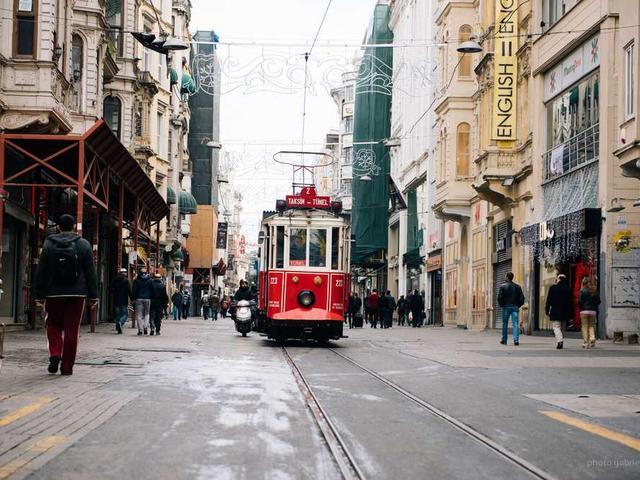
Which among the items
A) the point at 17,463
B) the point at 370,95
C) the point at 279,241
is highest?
the point at 370,95

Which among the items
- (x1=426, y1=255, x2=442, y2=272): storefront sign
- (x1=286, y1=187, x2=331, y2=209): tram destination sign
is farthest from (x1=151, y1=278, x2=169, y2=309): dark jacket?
(x1=426, y1=255, x2=442, y2=272): storefront sign

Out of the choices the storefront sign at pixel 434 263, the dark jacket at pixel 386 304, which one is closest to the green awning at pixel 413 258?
the storefront sign at pixel 434 263

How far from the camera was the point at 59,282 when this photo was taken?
12.2 metres

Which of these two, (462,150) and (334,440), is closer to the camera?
(334,440)

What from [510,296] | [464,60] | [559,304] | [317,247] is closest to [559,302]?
[559,304]

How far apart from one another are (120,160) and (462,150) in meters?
18.6

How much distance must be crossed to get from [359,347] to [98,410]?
1506 cm

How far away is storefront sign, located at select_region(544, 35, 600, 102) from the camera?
27.9 m

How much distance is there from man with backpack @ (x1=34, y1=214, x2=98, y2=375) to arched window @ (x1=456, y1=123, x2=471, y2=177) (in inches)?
1271

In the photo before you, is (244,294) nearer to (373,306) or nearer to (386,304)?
(386,304)

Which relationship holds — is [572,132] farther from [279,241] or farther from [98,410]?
[98,410]

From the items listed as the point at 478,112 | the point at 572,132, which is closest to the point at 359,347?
the point at 572,132

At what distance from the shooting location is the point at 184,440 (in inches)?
305

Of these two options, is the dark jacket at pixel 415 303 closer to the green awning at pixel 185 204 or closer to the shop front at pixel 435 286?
the shop front at pixel 435 286
